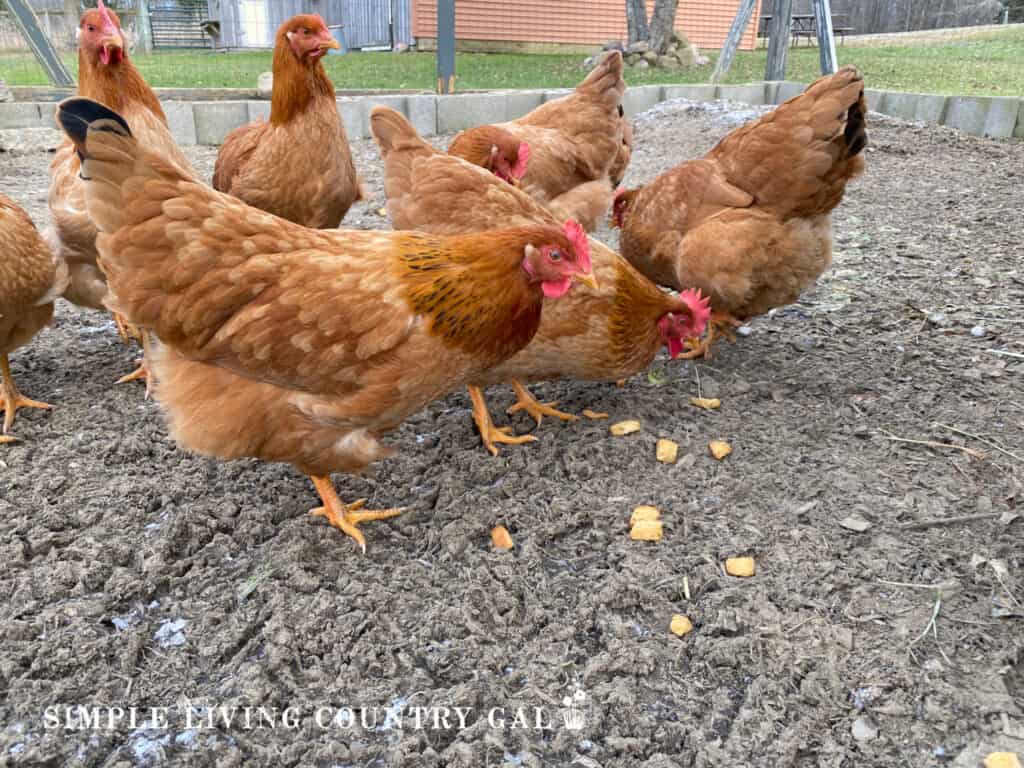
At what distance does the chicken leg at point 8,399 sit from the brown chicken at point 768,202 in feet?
8.78

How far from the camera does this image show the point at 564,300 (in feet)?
7.47

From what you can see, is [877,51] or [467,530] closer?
[467,530]

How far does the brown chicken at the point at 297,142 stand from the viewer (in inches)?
120

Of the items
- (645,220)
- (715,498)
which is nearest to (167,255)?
(715,498)

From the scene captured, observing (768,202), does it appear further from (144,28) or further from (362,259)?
(144,28)

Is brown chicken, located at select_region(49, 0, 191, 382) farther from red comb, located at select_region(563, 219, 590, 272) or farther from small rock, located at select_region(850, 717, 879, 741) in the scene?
small rock, located at select_region(850, 717, 879, 741)

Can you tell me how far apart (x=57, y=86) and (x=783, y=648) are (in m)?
8.37

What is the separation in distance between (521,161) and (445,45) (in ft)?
15.1

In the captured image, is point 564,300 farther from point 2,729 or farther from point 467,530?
point 2,729

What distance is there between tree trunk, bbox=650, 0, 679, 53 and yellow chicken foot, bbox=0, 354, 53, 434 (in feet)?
42.4

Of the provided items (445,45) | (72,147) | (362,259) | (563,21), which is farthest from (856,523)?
(563,21)

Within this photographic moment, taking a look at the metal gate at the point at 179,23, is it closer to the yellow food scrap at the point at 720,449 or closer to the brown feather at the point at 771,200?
the brown feather at the point at 771,200

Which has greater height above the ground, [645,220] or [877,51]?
[877,51]

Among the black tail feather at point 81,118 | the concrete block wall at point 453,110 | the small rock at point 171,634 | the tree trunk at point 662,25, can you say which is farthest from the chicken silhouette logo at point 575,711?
the tree trunk at point 662,25
